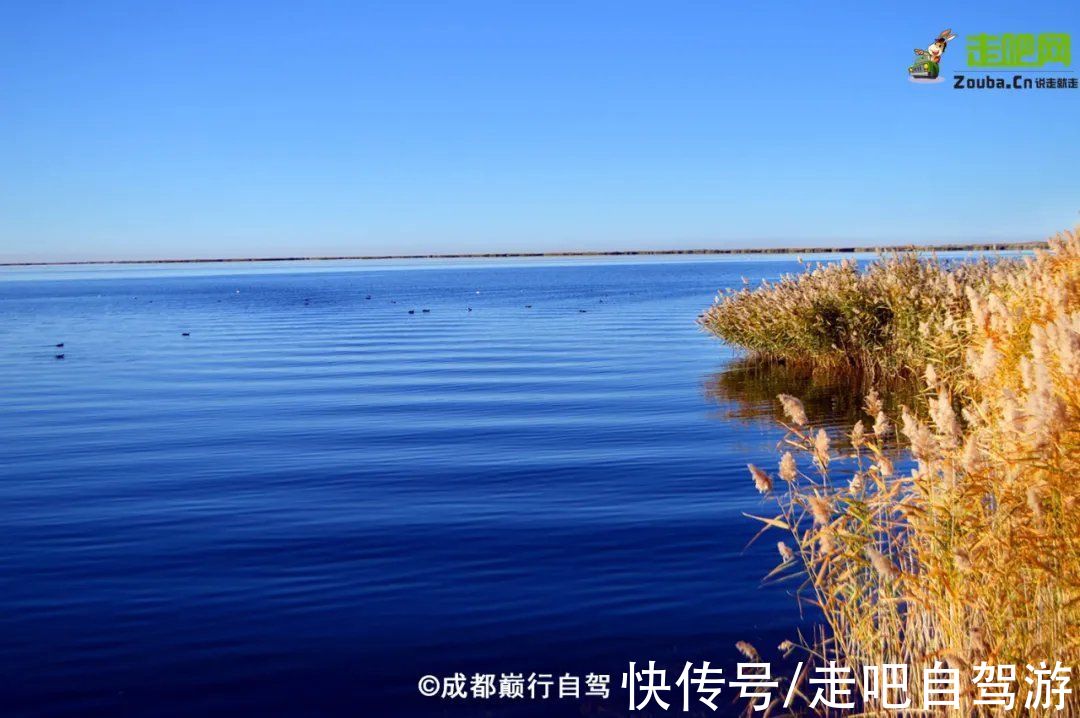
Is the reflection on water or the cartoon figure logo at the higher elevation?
the cartoon figure logo

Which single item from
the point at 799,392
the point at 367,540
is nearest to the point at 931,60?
the point at 799,392

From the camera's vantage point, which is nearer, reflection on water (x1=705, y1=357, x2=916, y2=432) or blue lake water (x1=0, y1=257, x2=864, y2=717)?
blue lake water (x1=0, y1=257, x2=864, y2=717)

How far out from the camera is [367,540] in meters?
10.3

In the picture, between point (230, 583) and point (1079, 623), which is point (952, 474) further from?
point (230, 583)

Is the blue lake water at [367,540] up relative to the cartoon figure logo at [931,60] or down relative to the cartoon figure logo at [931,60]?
down

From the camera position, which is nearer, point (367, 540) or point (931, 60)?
point (367, 540)

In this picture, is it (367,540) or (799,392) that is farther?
(799,392)

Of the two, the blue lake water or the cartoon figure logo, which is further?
the cartoon figure logo

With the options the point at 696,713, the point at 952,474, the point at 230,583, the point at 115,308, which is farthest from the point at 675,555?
the point at 115,308

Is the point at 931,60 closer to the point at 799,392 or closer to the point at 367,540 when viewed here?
the point at 799,392

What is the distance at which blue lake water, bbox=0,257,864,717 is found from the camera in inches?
282

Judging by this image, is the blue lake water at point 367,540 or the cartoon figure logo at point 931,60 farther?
the cartoon figure logo at point 931,60

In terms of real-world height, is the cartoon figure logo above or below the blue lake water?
above

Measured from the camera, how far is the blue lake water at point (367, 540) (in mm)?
7172
